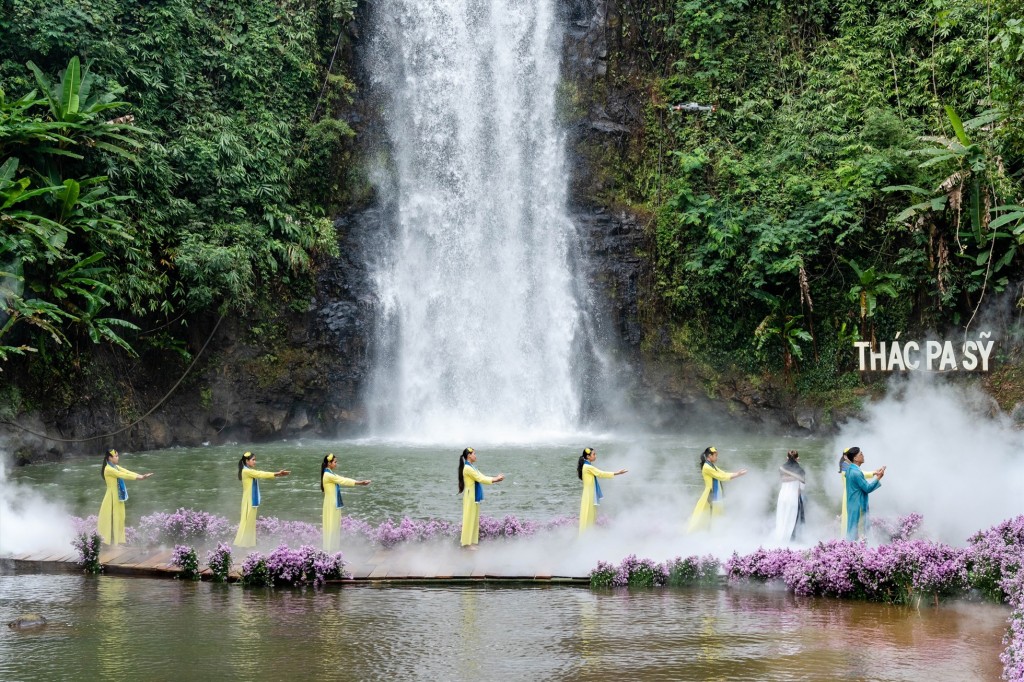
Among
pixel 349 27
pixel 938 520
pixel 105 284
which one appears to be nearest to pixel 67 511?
pixel 105 284

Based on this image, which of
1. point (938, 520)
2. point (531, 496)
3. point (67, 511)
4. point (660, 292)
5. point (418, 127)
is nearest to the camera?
point (938, 520)

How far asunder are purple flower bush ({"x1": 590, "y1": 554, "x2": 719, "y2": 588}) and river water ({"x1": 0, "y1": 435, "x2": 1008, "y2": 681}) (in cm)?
18

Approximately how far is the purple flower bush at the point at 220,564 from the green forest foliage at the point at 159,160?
894 centimetres

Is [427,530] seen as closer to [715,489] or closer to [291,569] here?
[291,569]

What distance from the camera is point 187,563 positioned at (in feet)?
40.0

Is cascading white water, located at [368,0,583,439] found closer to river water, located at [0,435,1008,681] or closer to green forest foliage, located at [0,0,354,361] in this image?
green forest foliage, located at [0,0,354,361]

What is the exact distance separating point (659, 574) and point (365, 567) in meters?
3.42

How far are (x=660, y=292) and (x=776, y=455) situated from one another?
6666mm

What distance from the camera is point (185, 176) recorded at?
24703mm

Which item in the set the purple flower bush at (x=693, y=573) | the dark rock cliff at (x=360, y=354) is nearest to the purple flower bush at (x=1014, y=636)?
the purple flower bush at (x=693, y=573)

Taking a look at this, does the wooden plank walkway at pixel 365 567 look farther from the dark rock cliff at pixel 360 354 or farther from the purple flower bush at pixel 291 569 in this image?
the dark rock cliff at pixel 360 354

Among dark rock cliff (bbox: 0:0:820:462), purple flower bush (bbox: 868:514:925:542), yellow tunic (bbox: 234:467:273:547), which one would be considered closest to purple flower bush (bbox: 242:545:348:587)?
yellow tunic (bbox: 234:467:273:547)

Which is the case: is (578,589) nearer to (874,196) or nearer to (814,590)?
(814,590)

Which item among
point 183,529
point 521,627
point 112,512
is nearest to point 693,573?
point 521,627
